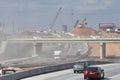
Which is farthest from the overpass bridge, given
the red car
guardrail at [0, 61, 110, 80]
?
the red car

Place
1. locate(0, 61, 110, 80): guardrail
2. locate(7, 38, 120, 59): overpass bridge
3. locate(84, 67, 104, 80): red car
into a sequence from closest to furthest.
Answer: locate(0, 61, 110, 80): guardrail
locate(84, 67, 104, 80): red car
locate(7, 38, 120, 59): overpass bridge

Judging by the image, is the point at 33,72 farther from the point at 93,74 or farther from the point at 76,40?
the point at 76,40

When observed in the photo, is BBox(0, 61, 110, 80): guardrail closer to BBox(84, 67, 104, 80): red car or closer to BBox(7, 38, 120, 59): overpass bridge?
BBox(84, 67, 104, 80): red car

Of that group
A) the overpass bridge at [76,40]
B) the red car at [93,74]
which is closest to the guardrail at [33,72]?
the red car at [93,74]

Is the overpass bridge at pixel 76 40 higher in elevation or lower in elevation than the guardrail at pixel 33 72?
higher

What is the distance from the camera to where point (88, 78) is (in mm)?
50531

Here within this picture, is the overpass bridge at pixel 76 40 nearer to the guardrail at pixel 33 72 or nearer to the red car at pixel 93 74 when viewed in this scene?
the guardrail at pixel 33 72

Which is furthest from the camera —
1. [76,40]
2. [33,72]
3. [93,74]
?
[76,40]

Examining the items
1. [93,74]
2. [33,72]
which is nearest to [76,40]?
[33,72]

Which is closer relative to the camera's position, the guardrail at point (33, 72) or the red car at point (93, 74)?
the guardrail at point (33, 72)

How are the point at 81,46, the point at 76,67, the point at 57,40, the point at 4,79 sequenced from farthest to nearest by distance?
the point at 81,46 → the point at 57,40 → the point at 76,67 → the point at 4,79

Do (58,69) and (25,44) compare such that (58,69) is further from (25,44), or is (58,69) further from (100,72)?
(25,44)

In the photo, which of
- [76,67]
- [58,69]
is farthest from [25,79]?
[58,69]

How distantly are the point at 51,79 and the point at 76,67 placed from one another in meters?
12.6
